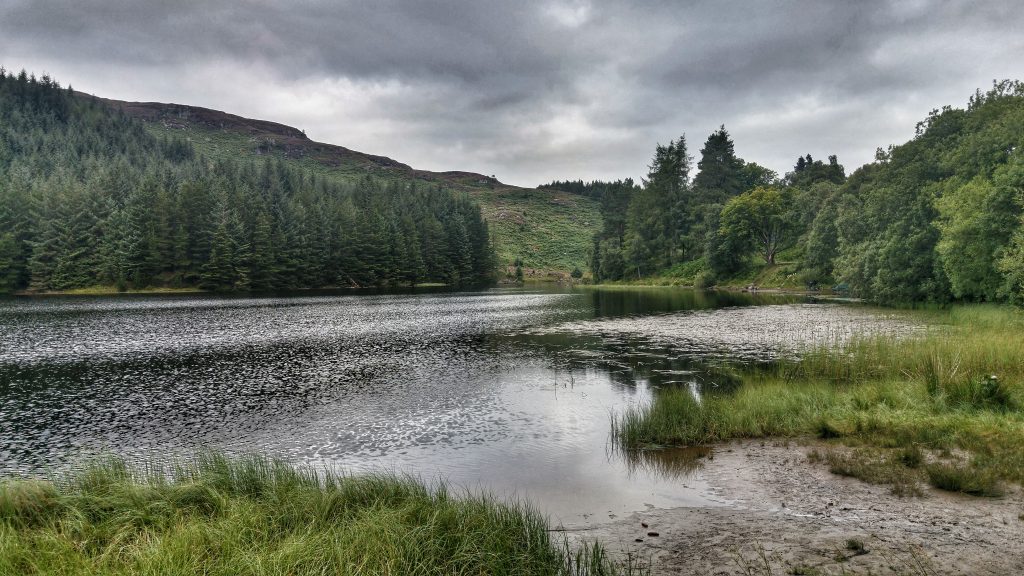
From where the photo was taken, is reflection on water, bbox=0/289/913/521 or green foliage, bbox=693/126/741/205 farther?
green foliage, bbox=693/126/741/205

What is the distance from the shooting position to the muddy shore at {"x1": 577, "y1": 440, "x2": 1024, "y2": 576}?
21.4ft

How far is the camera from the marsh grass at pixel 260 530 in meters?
5.93

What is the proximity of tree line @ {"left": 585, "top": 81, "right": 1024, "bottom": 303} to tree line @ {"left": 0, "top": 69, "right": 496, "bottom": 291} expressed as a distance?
2150 inches

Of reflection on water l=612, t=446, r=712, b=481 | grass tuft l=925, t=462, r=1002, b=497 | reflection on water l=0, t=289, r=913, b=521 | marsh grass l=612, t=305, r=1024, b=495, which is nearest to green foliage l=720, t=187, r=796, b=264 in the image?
reflection on water l=0, t=289, r=913, b=521

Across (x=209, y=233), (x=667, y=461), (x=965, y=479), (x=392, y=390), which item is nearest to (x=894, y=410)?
(x=965, y=479)

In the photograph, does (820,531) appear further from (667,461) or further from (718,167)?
(718,167)

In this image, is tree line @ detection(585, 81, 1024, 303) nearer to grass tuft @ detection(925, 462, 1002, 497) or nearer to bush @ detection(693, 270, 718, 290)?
bush @ detection(693, 270, 718, 290)

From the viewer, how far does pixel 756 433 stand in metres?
13.6

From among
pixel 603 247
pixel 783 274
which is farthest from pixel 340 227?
pixel 783 274

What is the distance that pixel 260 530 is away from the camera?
7.28 metres

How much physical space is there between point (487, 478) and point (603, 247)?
118 m

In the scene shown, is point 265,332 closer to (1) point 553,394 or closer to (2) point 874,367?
(1) point 553,394

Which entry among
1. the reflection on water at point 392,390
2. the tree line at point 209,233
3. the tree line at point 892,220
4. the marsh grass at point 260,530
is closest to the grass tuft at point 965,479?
the reflection on water at point 392,390

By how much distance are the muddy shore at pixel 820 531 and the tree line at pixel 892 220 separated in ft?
93.9
